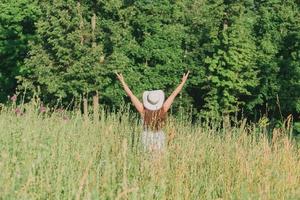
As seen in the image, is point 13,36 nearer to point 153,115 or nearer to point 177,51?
point 177,51

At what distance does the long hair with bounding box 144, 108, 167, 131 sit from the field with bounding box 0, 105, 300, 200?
404 mm

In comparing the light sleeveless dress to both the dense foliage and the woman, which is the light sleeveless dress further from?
the dense foliage

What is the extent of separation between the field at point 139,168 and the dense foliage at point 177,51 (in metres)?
7.31

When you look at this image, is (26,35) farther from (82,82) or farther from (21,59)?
(82,82)

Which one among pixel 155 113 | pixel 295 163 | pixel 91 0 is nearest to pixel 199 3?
pixel 91 0

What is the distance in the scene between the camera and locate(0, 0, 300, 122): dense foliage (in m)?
13.5

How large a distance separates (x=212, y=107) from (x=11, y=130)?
27.5ft

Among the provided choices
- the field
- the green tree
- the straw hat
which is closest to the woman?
the straw hat

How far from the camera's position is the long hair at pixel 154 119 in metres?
6.63

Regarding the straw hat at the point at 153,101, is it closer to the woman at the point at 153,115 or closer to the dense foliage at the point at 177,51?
the woman at the point at 153,115

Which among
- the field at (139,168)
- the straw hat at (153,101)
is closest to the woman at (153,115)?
the straw hat at (153,101)

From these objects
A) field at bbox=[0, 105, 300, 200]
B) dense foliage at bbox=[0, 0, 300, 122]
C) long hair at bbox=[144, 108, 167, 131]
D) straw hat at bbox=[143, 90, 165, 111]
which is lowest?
field at bbox=[0, 105, 300, 200]

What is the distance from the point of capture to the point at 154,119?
6590 mm

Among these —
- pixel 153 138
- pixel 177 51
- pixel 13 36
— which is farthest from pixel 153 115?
pixel 13 36
